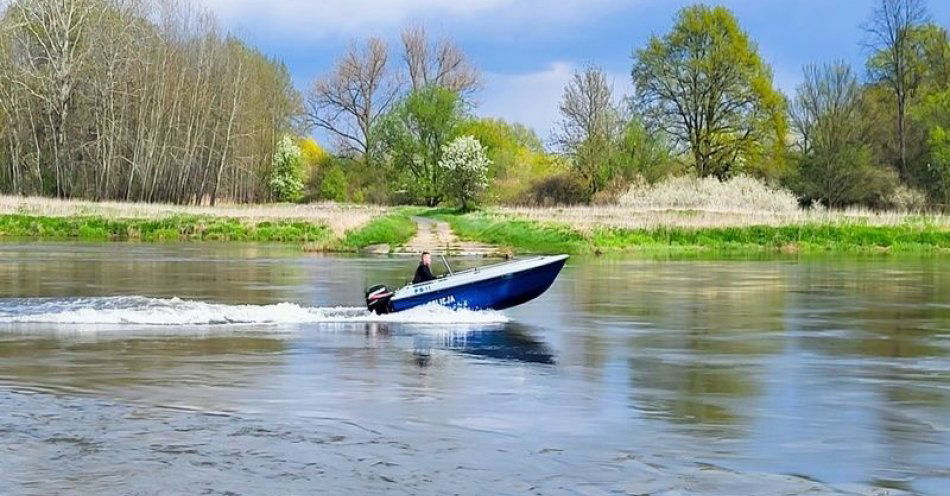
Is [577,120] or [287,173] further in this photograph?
[287,173]

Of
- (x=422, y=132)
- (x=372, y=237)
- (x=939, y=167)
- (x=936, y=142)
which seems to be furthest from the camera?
(x=422, y=132)

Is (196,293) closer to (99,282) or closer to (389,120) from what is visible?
(99,282)

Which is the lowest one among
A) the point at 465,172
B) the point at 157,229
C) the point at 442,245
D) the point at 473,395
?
the point at 473,395

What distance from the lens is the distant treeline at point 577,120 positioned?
69438 millimetres

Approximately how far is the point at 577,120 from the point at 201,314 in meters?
55.0

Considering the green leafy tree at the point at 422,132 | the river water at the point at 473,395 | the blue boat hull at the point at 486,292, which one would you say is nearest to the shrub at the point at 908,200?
the green leafy tree at the point at 422,132

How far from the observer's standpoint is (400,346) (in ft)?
60.3

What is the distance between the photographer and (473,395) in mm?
13820

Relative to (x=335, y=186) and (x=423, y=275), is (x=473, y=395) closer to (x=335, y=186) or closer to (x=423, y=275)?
(x=423, y=275)

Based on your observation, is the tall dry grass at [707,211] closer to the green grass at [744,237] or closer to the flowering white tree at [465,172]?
the green grass at [744,237]

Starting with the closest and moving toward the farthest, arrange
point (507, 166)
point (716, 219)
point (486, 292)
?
1. point (486, 292)
2. point (716, 219)
3. point (507, 166)

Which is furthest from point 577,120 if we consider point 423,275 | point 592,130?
point 423,275

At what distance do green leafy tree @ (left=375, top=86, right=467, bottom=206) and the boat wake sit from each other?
68317mm

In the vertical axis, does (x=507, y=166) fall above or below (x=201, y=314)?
above
